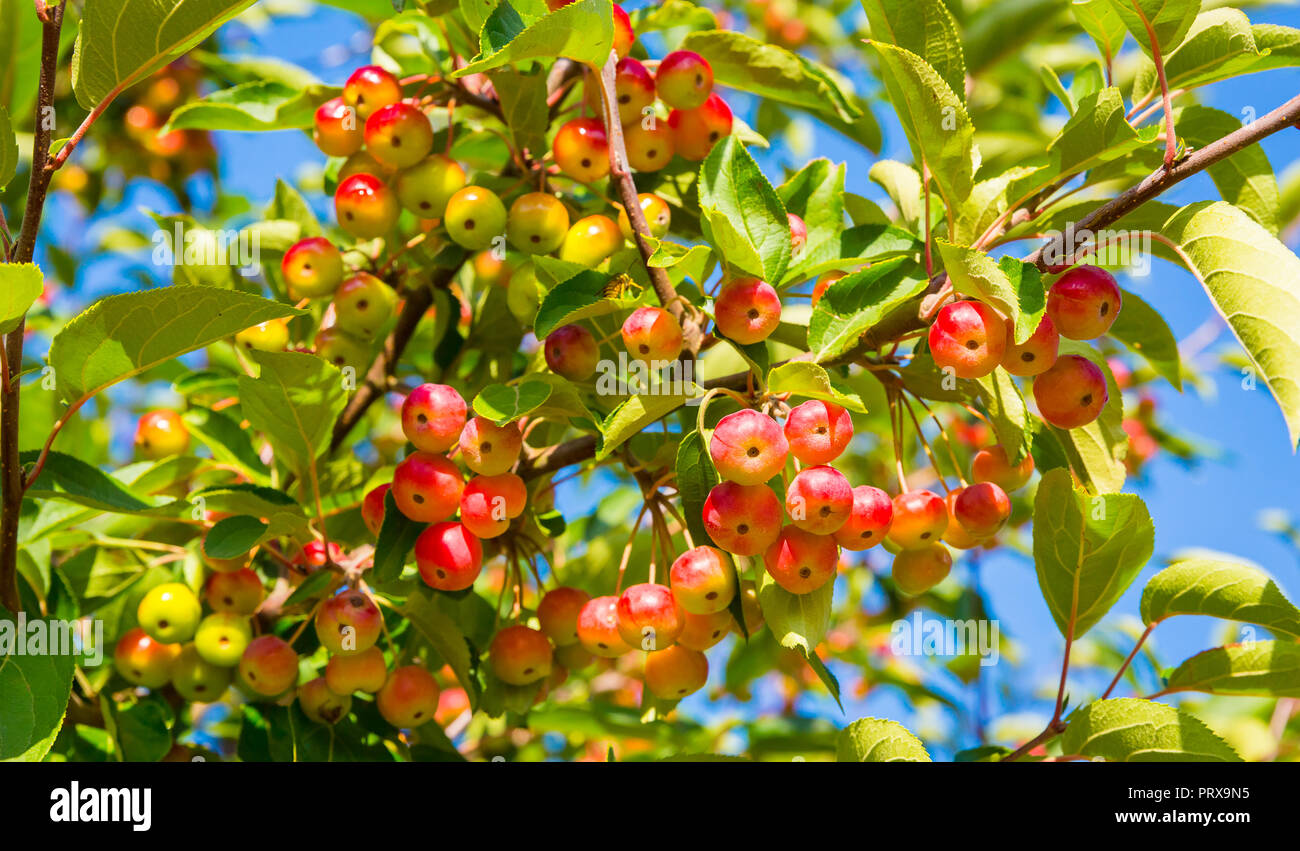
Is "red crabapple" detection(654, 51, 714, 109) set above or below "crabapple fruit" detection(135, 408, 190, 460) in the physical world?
above

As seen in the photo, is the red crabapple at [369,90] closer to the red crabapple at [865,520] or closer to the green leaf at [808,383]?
the green leaf at [808,383]

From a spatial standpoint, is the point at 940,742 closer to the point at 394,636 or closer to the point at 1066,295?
the point at 394,636

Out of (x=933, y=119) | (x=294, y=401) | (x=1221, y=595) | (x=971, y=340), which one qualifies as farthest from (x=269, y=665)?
(x=1221, y=595)

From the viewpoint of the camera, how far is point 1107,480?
5.60 ft

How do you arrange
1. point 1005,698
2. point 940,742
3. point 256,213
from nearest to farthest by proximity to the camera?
point 256,213
point 940,742
point 1005,698

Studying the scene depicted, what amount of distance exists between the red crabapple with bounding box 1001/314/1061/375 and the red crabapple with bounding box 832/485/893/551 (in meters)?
0.24

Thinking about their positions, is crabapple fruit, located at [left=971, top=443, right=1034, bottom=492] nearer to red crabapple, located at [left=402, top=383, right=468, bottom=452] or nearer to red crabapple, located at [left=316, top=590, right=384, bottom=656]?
red crabapple, located at [left=402, top=383, right=468, bottom=452]

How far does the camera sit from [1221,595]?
164cm

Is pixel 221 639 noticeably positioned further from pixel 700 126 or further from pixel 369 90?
pixel 700 126

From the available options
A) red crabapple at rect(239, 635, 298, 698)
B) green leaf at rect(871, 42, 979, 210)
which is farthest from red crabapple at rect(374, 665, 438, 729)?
green leaf at rect(871, 42, 979, 210)

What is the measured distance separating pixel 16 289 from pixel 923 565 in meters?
1.30

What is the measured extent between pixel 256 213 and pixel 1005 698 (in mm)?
3077

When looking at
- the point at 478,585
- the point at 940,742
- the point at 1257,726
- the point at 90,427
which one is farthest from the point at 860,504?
the point at 940,742

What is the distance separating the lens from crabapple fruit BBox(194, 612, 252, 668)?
71.9 inches
